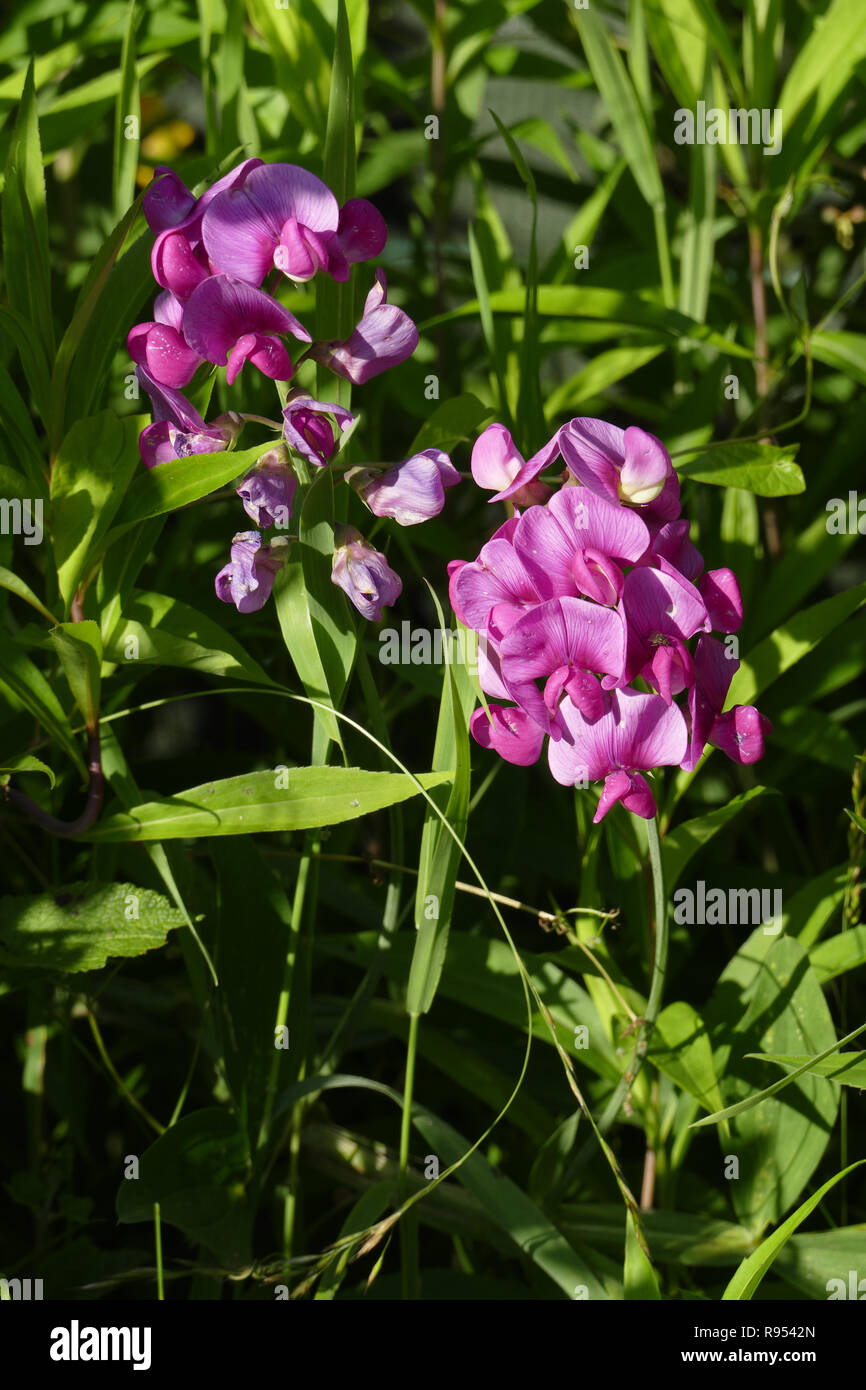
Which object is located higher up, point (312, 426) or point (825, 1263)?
point (312, 426)

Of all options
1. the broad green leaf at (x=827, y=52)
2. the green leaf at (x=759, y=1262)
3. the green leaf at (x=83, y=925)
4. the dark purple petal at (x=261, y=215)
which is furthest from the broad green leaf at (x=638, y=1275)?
the broad green leaf at (x=827, y=52)

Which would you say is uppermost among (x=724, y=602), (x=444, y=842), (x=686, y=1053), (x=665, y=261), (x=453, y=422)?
(x=665, y=261)

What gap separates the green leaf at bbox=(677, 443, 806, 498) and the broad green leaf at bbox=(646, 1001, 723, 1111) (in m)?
0.30

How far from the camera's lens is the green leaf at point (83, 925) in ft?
1.73

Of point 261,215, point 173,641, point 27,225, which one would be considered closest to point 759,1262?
point 173,641

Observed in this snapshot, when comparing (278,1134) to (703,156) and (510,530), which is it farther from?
(703,156)

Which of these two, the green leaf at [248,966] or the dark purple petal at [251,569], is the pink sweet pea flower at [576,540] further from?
the green leaf at [248,966]

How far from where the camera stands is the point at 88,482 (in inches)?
21.0

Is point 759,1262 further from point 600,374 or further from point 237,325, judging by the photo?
point 600,374

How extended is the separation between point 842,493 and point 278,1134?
68 centimetres

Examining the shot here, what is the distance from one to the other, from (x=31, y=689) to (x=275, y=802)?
148mm

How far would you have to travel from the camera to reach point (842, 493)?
2.99 ft

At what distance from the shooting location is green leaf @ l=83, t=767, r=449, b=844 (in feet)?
1.67

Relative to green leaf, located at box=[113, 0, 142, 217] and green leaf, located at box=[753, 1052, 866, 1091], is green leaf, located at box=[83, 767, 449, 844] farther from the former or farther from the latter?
green leaf, located at box=[113, 0, 142, 217]
